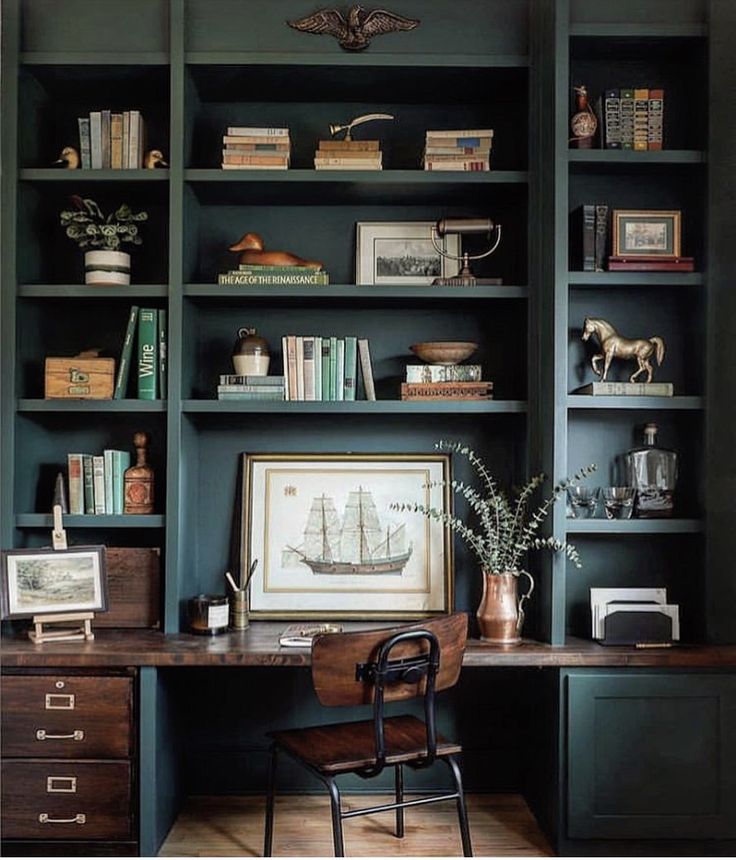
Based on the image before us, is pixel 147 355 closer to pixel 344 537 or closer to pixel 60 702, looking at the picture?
pixel 344 537

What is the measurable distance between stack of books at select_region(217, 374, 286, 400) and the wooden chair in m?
1.00

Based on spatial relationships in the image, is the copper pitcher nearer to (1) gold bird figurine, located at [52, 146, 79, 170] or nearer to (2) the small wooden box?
(2) the small wooden box

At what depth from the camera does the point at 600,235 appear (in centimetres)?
311

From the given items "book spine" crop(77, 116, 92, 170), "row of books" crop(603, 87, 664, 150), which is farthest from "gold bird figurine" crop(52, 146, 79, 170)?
"row of books" crop(603, 87, 664, 150)

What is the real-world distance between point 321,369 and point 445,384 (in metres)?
0.43

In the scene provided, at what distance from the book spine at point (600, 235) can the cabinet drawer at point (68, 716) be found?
200 centimetres

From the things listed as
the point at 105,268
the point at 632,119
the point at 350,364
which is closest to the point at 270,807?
the point at 350,364

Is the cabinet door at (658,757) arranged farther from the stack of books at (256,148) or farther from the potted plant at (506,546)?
the stack of books at (256,148)

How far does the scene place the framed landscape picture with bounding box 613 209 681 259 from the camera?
310cm

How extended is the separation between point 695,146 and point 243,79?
5.15 ft

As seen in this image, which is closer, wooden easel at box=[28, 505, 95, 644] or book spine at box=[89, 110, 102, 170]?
wooden easel at box=[28, 505, 95, 644]

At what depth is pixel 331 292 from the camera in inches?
123

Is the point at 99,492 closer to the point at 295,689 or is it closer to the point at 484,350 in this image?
the point at 295,689

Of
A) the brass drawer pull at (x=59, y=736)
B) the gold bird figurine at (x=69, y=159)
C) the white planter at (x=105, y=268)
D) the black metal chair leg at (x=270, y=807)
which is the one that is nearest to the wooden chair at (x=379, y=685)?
the black metal chair leg at (x=270, y=807)
